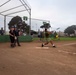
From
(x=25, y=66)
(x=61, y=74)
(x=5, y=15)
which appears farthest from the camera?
(x=5, y=15)

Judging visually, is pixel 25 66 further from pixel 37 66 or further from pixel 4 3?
pixel 4 3

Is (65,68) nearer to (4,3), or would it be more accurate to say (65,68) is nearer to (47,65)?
(47,65)

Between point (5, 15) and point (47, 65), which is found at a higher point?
point (5, 15)

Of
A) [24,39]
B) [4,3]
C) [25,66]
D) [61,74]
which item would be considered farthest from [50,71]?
[24,39]

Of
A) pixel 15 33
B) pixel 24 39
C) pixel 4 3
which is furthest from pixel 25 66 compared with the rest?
pixel 24 39

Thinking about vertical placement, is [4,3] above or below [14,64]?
above

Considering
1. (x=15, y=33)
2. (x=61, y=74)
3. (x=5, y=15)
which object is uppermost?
(x=5, y=15)

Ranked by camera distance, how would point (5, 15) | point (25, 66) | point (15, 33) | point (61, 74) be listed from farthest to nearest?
point (5, 15) < point (15, 33) < point (25, 66) < point (61, 74)

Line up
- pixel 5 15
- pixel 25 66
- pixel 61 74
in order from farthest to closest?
1. pixel 5 15
2. pixel 25 66
3. pixel 61 74

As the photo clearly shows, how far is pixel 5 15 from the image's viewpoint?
21984mm

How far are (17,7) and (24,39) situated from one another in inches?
129


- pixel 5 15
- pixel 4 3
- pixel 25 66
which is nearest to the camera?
pixel 25 66

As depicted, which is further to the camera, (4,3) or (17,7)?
(17,7)

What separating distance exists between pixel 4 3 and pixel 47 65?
485 inches
